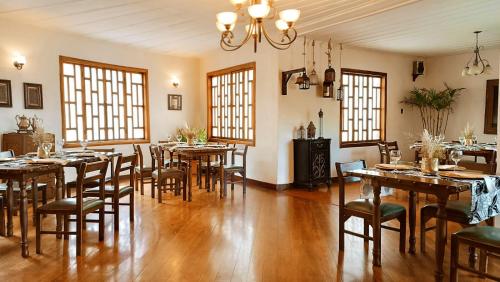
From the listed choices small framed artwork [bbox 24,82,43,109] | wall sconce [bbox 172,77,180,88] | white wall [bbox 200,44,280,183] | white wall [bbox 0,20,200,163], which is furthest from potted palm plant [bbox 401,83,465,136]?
small framed artwork [bbox 24,82,43,109]

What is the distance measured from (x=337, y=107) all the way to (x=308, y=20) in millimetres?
2062

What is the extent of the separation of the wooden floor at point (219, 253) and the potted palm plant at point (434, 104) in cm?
428

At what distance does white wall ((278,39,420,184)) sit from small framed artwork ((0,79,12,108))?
4.12 meters

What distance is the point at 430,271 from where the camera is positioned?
2.80 metres

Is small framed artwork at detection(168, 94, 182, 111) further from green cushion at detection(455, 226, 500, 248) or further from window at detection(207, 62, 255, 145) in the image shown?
green cushion at detection(455, 226, 500, 248)

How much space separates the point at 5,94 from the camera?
5.21m

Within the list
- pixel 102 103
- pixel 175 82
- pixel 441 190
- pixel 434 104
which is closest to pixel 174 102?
pixel 175 82

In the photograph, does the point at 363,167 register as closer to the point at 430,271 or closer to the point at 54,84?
the point at 430,271

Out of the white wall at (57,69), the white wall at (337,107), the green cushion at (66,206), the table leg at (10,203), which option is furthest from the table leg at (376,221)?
the white wall at (57,69)

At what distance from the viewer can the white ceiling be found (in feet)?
14.4

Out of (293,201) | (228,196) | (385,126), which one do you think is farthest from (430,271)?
(385,126)

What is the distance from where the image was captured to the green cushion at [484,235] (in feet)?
7.23

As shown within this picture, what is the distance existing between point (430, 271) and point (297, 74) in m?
3.93

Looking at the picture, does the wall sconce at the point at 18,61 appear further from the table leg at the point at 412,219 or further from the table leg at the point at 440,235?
the table leg at the point at 440,235
